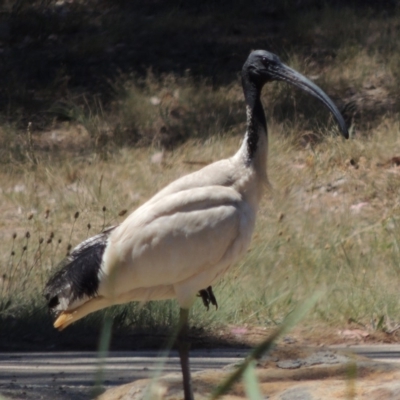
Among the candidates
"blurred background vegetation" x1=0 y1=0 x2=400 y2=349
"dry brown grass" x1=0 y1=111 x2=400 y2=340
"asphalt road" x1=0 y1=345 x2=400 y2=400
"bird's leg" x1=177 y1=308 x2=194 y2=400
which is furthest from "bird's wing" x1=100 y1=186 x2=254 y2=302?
"dry brown grass" x1=0 y1=111 x2=400 y2=340

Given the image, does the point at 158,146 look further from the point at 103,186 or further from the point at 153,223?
the point at 153,223

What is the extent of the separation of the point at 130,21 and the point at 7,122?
3289mm

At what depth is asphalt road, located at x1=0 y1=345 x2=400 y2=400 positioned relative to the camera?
5215 millimetres

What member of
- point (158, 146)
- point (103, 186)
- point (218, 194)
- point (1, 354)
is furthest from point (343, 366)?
point (158, 146)

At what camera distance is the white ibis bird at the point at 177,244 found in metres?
5.27

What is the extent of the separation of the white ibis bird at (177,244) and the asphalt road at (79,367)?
0.38m

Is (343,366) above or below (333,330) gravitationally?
above

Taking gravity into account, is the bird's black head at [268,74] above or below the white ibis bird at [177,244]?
above

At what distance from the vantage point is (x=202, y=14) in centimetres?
1527

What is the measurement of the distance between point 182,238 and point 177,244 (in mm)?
39

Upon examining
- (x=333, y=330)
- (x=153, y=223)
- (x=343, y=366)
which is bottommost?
(x=333, y=330)

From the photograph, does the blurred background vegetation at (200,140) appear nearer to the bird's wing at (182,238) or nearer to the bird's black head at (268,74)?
the bird's wing at (182,238)

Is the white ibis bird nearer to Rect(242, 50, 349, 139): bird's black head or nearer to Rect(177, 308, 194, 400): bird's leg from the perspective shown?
Rect(177, 308, 194, 400): bird's leg

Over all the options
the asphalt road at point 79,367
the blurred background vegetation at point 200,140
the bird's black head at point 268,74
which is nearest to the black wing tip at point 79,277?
the asphalt road at point 79,367
